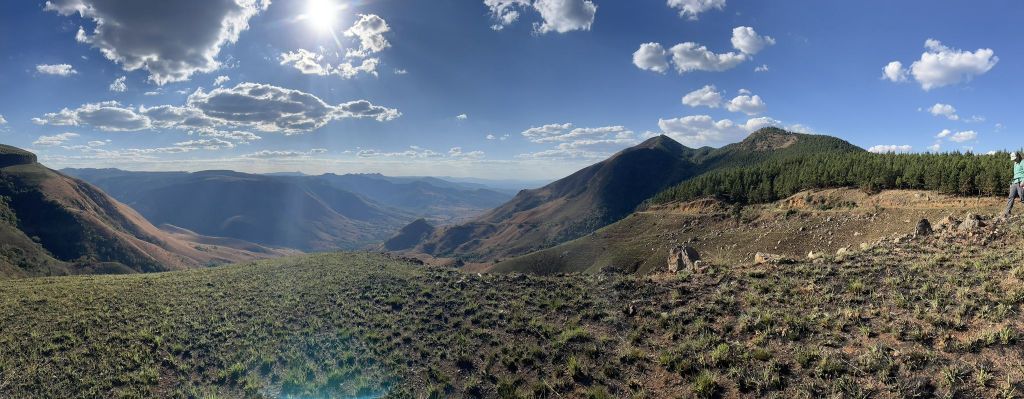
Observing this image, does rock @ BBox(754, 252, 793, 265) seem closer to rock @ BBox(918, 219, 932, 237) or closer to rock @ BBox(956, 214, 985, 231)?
rock @ BBox(918, 219, 932, 237)

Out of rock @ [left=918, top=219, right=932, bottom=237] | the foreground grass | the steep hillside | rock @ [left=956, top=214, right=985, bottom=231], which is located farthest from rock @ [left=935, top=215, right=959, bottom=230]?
the foreground grass

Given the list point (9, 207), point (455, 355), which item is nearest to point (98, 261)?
point (9, 207)

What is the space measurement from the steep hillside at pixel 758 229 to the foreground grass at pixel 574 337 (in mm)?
9160

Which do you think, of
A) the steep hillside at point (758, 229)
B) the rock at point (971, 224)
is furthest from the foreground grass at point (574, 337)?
the steep hillside at point (758, 229)

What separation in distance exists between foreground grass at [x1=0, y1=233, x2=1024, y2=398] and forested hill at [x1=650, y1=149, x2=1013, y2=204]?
36.9 metres

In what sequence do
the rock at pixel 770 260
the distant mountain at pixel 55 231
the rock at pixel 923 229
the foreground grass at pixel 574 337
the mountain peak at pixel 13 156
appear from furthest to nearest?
the mountain peak at pixel 13 156, the distant mountain at pixel 55 231, the rock at pixel 923 229, the rock at pixel 770 260, the foreground grass at pixel 574 337

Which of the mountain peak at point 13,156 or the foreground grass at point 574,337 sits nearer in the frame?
the foreground grass at point 574,337

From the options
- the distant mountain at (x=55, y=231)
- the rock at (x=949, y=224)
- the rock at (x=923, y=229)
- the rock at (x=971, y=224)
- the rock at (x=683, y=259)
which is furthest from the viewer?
the distant mountain at (x=55, y=231)

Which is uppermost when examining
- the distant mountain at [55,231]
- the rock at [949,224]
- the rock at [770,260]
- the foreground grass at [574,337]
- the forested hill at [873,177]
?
the forested hill at [873,177]

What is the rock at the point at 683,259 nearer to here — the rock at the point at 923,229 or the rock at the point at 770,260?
the rock at the point at 770,260

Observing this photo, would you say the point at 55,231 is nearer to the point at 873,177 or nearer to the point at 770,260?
the point at 770,260

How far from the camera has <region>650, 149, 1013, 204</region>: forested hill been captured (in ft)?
148

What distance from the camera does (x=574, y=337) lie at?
16.7 metres

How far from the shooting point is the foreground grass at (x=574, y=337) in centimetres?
1127
